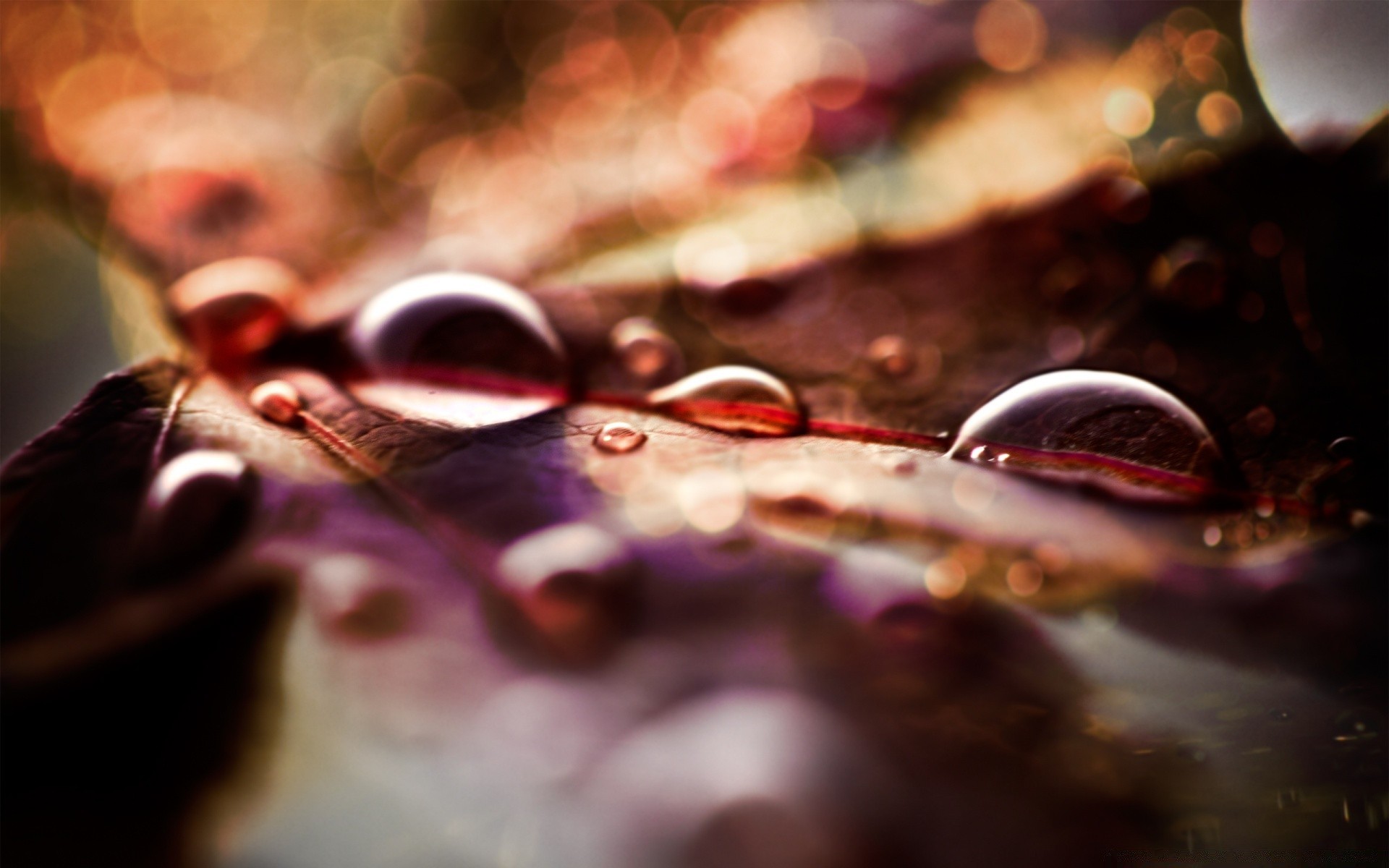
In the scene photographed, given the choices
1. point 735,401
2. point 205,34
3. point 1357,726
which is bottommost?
point 1357,726

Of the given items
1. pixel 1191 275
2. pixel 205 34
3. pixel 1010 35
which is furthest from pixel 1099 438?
pixel 205 34

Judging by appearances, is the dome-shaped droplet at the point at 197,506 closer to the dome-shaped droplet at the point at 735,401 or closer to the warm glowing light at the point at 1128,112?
the dome-shaped droplet at the point at 735,401

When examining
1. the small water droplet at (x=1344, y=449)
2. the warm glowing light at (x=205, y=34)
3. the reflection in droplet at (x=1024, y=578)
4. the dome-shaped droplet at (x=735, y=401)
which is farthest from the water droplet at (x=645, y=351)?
the warm glowing light at (x=205, y=34)

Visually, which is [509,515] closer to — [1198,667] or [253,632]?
[253,632]

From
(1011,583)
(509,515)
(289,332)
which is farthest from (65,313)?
(1011,583)

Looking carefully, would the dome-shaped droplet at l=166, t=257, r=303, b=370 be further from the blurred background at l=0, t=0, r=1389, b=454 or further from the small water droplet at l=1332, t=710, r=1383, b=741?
the small water droplet at l=1332, t=710, r=1383, b=741

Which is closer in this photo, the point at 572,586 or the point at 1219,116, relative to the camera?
the point at 572,586

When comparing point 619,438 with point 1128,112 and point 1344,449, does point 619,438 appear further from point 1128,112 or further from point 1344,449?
point 1128,112
